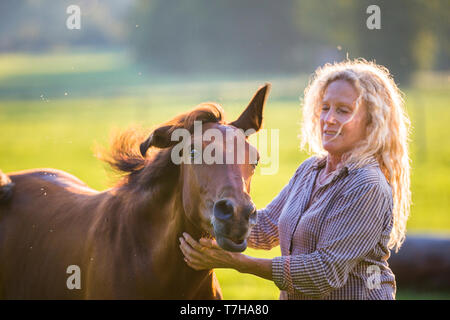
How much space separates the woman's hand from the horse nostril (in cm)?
47

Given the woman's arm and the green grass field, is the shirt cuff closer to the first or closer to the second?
the woman's arm

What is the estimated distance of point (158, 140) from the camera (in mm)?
3807

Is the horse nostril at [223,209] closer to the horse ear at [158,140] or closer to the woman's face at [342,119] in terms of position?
the horse ear at [158,140]

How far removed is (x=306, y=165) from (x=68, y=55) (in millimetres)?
69712

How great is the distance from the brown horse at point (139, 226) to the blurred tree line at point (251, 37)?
46.8m

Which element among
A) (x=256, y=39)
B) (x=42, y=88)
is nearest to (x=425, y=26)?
(x=256, y=39)

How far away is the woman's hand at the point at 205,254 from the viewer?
354 cm

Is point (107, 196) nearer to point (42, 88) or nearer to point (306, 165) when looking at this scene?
point (306, 165)

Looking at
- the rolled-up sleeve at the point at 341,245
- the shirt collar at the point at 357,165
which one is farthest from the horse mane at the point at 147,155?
the rolled-up sleeve at the point at 341,245

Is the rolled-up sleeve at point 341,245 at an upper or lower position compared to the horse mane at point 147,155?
lower

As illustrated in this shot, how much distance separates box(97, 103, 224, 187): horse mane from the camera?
378 centimetres

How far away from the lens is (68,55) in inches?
2729

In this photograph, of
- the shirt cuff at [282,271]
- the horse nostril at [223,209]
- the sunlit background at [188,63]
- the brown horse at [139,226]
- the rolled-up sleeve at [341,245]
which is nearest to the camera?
the horse nostril at [223,209]

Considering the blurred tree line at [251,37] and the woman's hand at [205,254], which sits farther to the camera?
the blurred tree line at [251,37]
